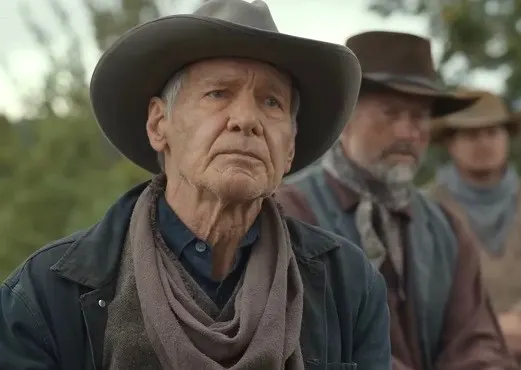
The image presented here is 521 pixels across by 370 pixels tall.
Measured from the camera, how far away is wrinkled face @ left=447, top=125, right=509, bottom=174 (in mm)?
5652

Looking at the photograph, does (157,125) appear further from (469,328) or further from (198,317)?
(469,328)

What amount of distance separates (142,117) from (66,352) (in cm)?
70

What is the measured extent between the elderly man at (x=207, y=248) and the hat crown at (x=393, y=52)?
124 cm

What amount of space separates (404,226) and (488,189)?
80.6 inches

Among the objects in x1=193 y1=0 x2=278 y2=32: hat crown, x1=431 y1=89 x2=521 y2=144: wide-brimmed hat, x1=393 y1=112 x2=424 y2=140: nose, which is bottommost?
x1=431 y1=89 x2=521 y2=144: wide-brimmed hat

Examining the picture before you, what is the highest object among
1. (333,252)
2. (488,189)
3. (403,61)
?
(403,61)

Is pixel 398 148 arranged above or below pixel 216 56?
below

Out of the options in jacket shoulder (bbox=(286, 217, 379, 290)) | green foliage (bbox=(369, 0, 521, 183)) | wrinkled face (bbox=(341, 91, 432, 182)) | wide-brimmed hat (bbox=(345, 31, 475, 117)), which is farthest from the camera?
green foliage (bbox=(369, 0, 521, 183))

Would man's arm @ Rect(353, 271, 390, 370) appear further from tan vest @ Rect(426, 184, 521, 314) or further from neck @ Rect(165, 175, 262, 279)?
tan vest @ Rect(426, 184, 521, 314)

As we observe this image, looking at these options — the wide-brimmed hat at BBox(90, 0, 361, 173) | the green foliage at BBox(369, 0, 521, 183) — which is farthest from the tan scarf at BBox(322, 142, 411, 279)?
the green foliage at BBox(369, 0, 521, 183)

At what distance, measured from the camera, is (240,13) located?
2424 millimetres

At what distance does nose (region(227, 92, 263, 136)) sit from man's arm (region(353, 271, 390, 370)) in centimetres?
58

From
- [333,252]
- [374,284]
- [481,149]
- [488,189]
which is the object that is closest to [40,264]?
[333,252]

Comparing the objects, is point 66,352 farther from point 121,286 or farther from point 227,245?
point 227,245
